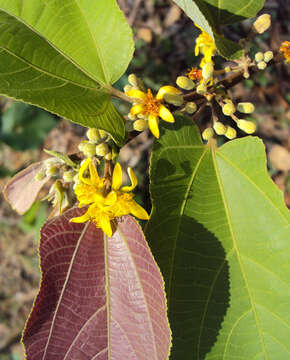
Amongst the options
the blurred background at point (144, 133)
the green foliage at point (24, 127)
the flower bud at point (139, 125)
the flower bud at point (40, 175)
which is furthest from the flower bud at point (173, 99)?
the green foliage at point (24, 127)

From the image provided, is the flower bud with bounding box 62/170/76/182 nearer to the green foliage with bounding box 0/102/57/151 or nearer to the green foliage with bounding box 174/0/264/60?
the green foliage with bounding box 174/0/264/60

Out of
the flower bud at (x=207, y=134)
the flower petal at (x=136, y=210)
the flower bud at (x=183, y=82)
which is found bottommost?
the flower petal at (x=136, y=210)

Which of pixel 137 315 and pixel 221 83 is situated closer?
pixel 137 315

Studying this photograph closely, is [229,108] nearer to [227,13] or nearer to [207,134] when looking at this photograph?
[207,134]

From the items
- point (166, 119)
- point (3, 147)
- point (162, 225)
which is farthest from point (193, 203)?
point (3, 147)

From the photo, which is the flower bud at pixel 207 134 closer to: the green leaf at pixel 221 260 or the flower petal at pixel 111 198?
the green leaf at pixel 221 260

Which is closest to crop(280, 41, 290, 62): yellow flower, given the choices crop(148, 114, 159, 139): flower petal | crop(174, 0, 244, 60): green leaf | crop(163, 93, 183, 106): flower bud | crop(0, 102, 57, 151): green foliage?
crop(174, 0, 244, 60): green leaf

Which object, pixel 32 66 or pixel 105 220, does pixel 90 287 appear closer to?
pixel 105 220
